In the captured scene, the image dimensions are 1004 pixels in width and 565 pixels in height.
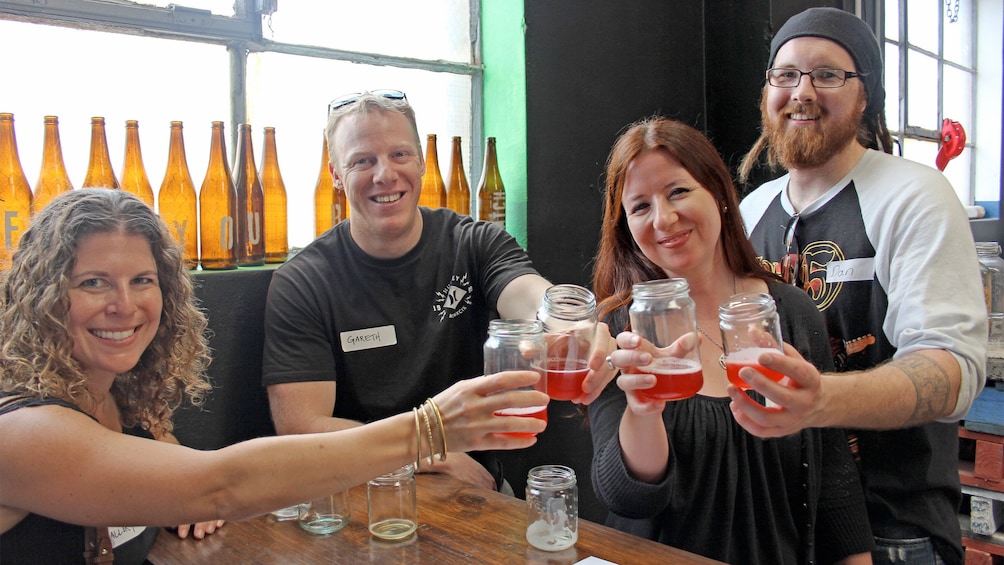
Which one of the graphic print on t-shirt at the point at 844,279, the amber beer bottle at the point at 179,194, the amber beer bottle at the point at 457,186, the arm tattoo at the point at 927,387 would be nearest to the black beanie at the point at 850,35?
the graphic print on t-shirt at the point at 844,279

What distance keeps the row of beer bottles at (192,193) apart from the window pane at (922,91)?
3465mm

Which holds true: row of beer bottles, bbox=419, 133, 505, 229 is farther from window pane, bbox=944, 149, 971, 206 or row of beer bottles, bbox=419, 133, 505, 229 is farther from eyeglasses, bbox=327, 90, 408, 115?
window pane, bbox=944, 149, 971, 206

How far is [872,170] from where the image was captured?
1747 millimetres

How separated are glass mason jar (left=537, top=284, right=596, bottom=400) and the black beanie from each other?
43.6 inches

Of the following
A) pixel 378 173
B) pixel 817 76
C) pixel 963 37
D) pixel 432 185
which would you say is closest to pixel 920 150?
pixel 963 37

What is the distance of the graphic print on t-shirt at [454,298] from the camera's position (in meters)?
2.15

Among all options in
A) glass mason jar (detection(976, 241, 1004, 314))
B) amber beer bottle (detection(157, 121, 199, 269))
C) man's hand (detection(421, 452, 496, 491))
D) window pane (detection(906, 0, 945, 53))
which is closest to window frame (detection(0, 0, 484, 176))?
amber beer bottle (detection(157, 121, 199, 269))

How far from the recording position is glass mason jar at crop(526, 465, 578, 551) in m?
1.28

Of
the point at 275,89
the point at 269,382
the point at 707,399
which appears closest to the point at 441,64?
the point at 275,89

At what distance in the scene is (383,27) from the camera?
8.93 feet

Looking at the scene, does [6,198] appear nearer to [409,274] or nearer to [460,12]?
[409,274]

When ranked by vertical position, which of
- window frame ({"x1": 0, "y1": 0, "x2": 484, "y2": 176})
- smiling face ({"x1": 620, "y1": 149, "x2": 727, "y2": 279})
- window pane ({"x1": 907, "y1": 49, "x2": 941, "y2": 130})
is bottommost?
smiling face ({"x1": 620, "y1": 149, "x2": 727, "y2": 279})

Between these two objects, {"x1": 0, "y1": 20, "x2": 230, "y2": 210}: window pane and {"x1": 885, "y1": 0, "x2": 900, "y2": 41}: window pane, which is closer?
{"x1": 0, "y1": 20, "x2": 230, "y2": 210}: window pane

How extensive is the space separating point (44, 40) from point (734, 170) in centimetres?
270
